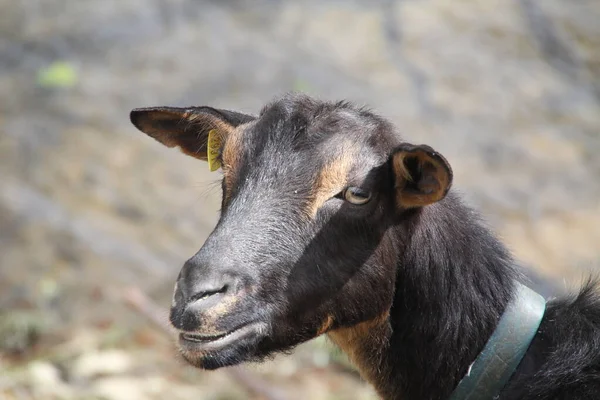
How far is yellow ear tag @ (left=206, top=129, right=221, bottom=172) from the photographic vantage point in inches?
187

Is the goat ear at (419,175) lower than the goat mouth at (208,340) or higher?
higher

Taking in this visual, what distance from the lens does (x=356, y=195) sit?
4.11m

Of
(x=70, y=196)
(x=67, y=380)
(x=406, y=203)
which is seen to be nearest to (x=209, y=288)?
(x=406, y=203)

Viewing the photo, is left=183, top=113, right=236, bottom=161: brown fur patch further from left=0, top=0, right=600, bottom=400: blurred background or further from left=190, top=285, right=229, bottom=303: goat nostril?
left=0, top=0, right=600, bottom=400: blurred background

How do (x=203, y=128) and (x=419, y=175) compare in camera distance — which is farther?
(x=203, y=128)

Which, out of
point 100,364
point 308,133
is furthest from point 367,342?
point 100,364

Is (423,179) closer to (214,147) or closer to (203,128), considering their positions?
(214,147)

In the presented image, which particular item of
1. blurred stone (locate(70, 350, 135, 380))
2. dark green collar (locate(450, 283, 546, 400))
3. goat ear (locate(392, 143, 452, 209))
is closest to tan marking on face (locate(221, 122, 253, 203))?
goat ear (locate(392, 143, 452, 209))

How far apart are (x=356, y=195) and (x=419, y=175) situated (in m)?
0.32

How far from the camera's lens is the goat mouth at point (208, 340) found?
3.92 metres

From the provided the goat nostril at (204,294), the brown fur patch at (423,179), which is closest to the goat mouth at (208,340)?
the goat nostril at (204,294)

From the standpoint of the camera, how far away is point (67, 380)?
786 centimetres

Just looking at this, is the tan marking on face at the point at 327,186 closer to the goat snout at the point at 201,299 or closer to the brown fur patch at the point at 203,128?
the goat snout at the point at 201,299

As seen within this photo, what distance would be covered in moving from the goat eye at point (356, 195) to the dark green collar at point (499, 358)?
0.94 metres
